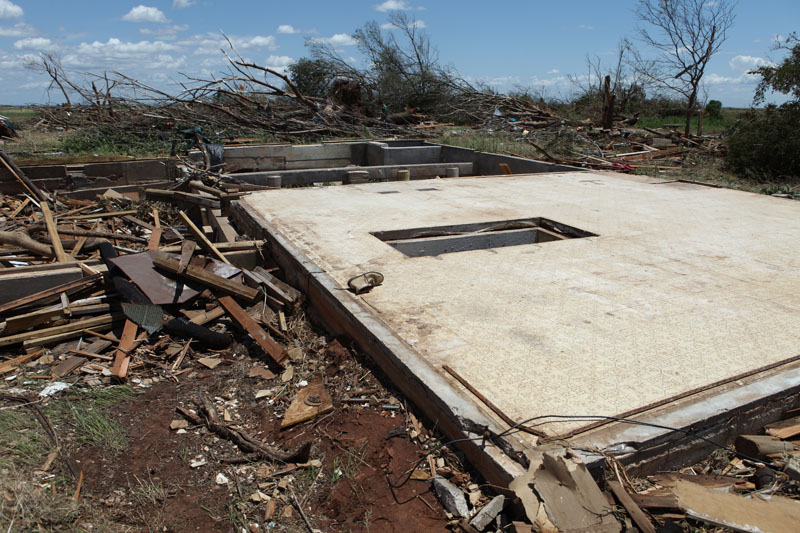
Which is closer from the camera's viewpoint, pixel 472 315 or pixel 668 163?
pixel 472 315

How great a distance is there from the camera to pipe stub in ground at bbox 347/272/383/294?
4.62 metres

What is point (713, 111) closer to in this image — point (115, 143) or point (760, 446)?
point (115, 143)

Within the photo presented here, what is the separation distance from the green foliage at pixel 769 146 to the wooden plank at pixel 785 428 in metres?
12.0

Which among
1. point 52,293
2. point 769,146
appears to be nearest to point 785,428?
point 52,293

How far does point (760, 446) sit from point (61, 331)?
5352mm

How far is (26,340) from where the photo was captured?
15.9 feet

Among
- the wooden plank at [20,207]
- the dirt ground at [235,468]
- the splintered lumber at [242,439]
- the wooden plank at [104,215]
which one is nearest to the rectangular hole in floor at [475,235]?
the dirt ground at [235,468]

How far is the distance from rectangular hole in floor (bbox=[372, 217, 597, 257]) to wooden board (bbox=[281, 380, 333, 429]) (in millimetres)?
2485

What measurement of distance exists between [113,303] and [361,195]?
4590 millimetres

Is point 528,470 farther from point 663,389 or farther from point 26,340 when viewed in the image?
point 26,340

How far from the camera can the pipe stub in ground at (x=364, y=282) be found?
15.2 feet

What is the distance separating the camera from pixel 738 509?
253 cm

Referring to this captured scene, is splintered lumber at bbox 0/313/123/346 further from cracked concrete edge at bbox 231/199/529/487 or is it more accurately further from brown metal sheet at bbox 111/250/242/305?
cracked concrete edge at bbox 231/199/529/487

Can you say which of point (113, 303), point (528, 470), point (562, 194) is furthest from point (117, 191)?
point (528, 470)
